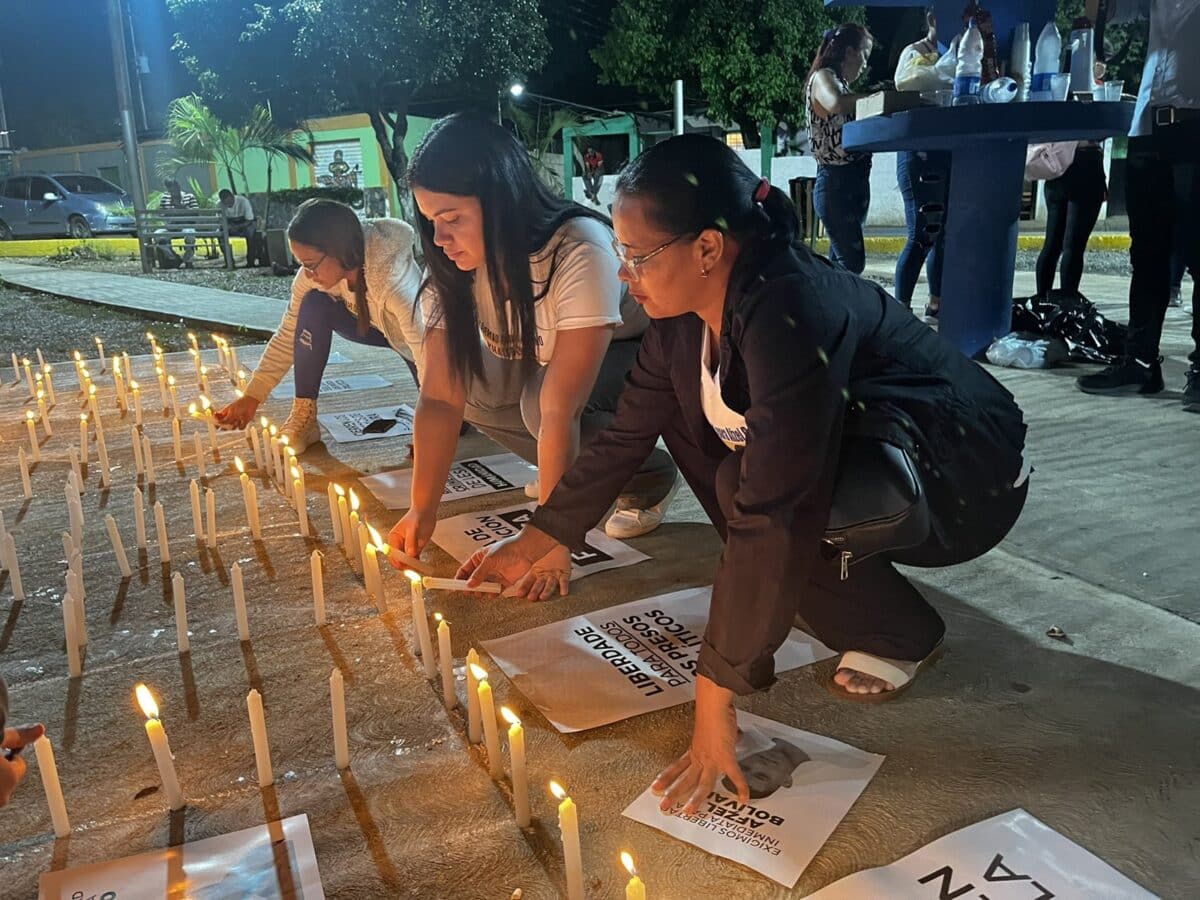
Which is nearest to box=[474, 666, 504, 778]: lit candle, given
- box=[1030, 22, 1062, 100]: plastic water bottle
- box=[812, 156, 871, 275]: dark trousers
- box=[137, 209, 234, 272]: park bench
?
box=[1030, 22, 1062, 100]: plastic water bottle

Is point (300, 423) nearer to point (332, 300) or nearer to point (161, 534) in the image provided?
point (332, 300)

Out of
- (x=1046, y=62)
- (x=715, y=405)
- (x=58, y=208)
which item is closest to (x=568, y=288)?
(x=715, y=405)

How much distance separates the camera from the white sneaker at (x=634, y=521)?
2.83m

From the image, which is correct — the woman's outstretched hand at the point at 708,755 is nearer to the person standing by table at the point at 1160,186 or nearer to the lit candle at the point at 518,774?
the lit candle at the point at 518,774

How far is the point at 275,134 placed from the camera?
56.8ft

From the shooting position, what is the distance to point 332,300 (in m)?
3.75

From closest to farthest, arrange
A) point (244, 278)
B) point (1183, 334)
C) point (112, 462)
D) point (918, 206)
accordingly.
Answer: point (112, 462), point (1183, 334), point (918, 206), point (244, 278)

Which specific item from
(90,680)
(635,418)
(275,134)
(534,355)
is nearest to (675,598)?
(635,418)

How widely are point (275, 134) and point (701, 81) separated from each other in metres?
7.70

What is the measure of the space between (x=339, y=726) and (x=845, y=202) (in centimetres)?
488

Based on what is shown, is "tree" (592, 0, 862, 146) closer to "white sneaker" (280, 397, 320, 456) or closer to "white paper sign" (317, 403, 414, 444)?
"white paper sign" (317, 403, 414, 444)

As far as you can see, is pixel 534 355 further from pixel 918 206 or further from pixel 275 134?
pixel 275 134

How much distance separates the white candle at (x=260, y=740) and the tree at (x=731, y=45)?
17572 mm

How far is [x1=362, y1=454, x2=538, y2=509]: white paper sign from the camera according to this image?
3219 millimetres
